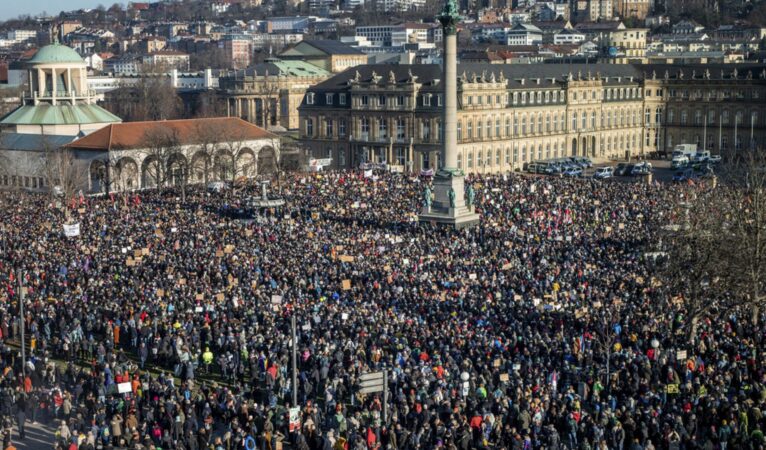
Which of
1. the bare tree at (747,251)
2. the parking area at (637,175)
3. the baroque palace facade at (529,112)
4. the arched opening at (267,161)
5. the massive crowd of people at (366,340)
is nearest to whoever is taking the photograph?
the massive crowd of people at (366,340)

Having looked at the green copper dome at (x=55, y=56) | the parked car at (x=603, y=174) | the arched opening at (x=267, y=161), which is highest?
the green copper dome at (x=55, y=56)

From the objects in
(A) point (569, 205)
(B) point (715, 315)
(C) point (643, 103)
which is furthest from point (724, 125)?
(B) point (715, 315)

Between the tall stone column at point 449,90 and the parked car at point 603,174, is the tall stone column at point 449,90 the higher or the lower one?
the higher one

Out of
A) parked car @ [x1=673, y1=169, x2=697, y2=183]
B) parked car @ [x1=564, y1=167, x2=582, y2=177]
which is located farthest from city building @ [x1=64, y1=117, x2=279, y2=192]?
parked car @ [x1=673, y1=169, x2=697, y2=183]

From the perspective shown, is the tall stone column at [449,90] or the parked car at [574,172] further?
the parked car at [574,172]

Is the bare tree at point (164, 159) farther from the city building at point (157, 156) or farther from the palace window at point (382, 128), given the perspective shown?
the palace window at point (382, 128)

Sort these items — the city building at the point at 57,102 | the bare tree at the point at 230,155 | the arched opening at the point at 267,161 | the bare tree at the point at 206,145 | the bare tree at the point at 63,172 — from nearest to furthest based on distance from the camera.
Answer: the bare tree at the point at 63,172 < the bare tree at the point at 206,145 < the bare tree at the point at 230,155 < the arched opening at the point at 267,161 < the city building at the point at 57,102

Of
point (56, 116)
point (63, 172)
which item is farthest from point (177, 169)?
point (56, 116)

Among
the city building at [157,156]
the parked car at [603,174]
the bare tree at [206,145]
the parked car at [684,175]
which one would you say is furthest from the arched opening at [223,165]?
the parked car at [684,175]
